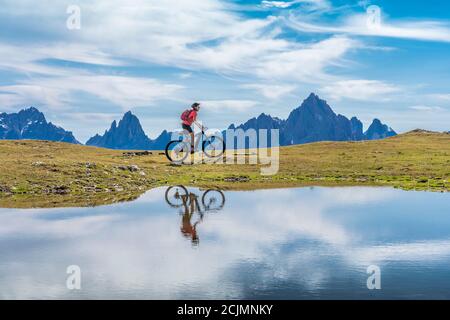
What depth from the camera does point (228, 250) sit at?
23156 millimetres

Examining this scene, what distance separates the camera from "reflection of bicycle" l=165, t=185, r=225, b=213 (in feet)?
127

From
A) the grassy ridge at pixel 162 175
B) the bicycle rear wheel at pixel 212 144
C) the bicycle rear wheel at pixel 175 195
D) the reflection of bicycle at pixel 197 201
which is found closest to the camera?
the reflection of bicycle at pixel 197 201

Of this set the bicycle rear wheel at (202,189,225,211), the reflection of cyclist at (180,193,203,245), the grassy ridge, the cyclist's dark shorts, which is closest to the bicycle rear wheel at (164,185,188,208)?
the reflection of cyclist at (180,193,203,245)

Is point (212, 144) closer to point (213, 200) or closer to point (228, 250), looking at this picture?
point (213, 200)

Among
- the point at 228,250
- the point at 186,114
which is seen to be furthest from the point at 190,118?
the point at 228,250

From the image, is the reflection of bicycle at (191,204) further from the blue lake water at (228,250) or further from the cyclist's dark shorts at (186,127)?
the cyclist's dark shorts at (186,127)

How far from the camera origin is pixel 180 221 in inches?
1255

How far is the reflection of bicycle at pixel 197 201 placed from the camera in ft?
127

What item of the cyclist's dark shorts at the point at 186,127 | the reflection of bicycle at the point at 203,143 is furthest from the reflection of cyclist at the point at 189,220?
the reflection of bicycle at the point at 203,143

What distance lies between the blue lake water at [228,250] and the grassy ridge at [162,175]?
10.7 meters

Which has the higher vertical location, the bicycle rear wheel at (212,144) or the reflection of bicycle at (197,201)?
the bicycle rear wheel at (212,144)
